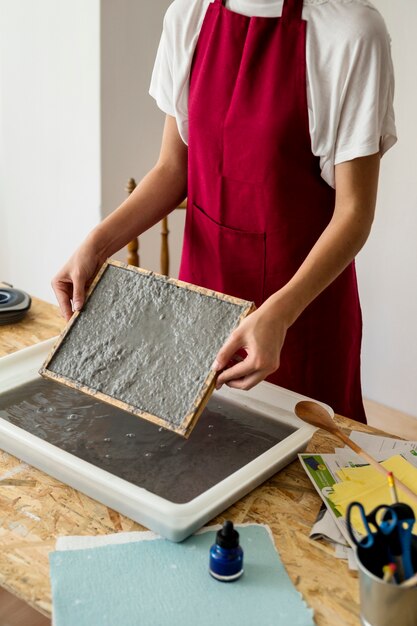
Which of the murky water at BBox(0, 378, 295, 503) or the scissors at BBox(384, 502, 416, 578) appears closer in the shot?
the scissors at BBox(384, 502, 416, 578)

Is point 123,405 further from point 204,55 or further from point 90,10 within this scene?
point 90,10

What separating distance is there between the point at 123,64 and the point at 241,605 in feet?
7.38

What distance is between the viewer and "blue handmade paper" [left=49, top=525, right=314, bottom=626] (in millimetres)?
916

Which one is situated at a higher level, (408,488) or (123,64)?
(123,64)

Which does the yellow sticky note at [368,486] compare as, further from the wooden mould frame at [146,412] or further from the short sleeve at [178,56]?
the short sleeve at [178,56]

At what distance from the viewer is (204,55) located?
1.53 meters

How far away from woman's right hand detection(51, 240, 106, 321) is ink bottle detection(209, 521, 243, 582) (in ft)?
1.94

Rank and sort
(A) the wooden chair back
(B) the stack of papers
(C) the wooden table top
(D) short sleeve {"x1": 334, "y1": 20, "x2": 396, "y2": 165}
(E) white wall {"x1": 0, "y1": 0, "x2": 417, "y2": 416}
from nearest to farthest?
1. (C) the wooden table top
2. (B) the stack of papers
3. (D) short sleeve {"x1": 334, "y1": 20, "x2": 396, "y2": 165}
4. (A) the wooden chair back
5. (E) white wall {"x1": 0, "y1": 0, "x2": 417, "y2": 416}

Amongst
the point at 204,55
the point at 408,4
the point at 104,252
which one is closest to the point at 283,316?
the point at 104,252

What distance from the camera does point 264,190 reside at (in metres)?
1.52

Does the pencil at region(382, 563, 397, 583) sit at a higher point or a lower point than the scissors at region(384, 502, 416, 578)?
lower

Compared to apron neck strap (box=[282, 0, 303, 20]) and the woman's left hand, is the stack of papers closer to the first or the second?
the woman's left hand

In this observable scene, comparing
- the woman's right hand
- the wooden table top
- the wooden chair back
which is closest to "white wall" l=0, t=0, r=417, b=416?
the wooden chair back

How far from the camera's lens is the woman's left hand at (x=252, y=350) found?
1.15 m
